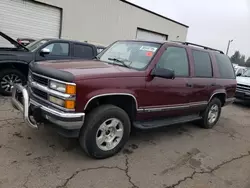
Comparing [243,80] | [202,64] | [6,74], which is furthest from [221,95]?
[6,74]

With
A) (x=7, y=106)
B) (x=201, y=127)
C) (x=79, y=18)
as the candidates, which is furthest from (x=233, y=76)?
(x=79, y=18)

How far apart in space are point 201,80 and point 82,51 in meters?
4.13

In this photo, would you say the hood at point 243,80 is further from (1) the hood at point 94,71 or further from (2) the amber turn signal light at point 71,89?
(2) the amber turn signal light at point 71,89

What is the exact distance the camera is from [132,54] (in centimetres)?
424

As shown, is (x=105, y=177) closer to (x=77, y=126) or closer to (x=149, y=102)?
(x=77, y=126)

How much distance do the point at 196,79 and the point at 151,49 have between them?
127cm

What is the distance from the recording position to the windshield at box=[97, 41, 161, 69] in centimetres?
400

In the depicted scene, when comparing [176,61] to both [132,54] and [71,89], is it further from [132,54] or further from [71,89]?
[71,89]

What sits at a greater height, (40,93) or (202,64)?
(202,64)

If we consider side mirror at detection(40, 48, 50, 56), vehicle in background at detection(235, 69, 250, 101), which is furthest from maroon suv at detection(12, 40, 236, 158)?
vehicle in background at detection(235, 69, 250, 101)

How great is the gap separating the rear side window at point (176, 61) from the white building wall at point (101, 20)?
1013cm

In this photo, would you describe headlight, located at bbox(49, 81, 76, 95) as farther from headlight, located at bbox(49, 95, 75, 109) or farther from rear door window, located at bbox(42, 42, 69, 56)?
rear door window, located at bbox(42, 42, 69, 56)

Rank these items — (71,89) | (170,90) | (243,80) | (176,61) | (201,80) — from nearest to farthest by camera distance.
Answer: (71,89), (170,90), (176,61), (201,80), (243,80)

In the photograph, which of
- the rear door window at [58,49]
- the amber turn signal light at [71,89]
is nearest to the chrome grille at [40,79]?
the amber turn signal light at [71,89]
